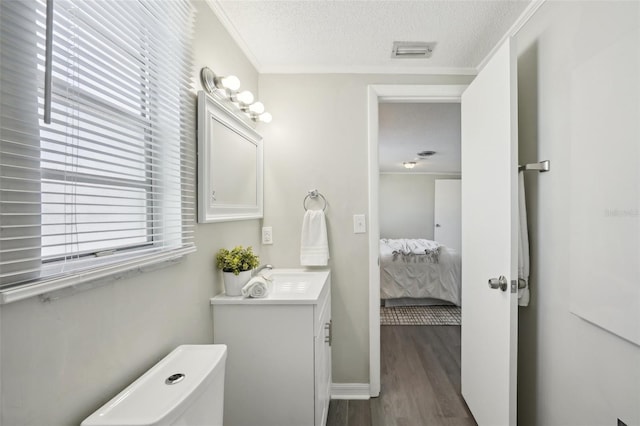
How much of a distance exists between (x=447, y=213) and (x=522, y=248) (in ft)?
19.1

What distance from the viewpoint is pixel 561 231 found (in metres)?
1.21

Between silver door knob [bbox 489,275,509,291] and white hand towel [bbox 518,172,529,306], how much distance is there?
3.3 inches

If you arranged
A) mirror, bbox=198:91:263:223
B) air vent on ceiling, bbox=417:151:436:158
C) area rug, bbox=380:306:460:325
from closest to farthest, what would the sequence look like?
mirror, bbox=198:91:263:223 < area rug, bbox=380:306:460:325 < air vent on ceiling, bbox=417:151:436:158

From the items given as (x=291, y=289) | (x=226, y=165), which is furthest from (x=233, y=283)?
(x=226, y=165)

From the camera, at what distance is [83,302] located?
0.73 m

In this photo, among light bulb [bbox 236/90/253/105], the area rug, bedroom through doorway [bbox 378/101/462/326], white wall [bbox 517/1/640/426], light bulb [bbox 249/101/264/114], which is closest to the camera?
white wall [bbox 517/1/640/426]

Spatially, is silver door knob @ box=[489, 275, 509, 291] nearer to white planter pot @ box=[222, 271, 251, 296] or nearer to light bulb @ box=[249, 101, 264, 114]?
white planter pot @ box=[222, 271, 251, 296]

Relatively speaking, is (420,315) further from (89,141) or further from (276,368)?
(89,141)

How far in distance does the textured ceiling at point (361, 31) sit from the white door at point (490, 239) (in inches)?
11.0

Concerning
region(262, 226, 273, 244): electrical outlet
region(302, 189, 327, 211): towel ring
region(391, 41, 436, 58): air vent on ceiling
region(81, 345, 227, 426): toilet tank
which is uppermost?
region(391, 41, 436, 58): air vent on ceiling

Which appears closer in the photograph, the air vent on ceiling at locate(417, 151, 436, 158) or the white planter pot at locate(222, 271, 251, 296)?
the white planter pot at locate(222, 271, 251, 296)

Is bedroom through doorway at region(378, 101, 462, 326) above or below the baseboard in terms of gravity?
above

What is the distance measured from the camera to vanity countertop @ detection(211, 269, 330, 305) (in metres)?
1.35

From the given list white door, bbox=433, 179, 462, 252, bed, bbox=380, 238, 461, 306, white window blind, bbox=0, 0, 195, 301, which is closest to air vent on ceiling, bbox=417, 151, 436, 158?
bed, bbox=380, 238, 461, 306
